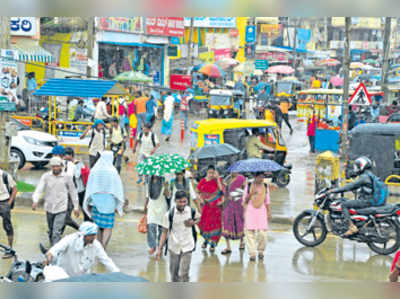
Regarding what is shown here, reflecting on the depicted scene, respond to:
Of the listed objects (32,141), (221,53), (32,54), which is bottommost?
(32,141)

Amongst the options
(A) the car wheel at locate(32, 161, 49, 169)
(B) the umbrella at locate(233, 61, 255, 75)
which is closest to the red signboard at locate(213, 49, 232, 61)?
(B) the umbrella at locate(233, 61, 255, 75)

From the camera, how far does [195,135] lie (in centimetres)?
1659

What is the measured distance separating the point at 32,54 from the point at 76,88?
10.5m

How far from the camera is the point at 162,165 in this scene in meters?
9.54

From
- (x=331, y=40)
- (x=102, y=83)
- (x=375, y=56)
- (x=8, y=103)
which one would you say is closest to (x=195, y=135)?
(x=8, y=103)

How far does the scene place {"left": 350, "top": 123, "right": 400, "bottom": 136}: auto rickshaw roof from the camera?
16.2m

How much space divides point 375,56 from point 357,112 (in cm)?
6025

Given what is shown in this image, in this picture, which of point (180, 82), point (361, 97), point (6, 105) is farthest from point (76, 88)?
point (180, 82)

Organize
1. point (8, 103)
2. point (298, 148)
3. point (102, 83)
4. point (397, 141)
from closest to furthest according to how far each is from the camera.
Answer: point (8, 103) < point (397, 141) < point (102, 83) < point (298, 148)

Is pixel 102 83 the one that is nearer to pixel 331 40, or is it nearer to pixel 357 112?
pixel 357 112

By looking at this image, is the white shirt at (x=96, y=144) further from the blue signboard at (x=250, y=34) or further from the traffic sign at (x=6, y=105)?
the blue signboard at (x=250, y=34)

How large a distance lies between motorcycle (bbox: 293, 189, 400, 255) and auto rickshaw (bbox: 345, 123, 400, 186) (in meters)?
4.88

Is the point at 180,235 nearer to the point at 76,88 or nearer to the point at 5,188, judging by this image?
the point at 5,188

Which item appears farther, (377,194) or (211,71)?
(211,71)
